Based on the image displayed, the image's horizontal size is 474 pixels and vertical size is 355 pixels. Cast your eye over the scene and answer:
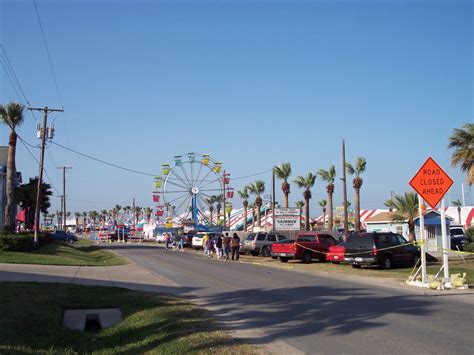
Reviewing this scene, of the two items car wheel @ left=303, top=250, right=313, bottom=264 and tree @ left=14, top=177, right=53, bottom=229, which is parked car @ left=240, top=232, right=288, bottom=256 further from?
tree @ left=14, top=177, right=53, bottom=229

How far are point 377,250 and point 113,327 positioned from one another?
15.9 meters

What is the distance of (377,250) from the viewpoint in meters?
23.4

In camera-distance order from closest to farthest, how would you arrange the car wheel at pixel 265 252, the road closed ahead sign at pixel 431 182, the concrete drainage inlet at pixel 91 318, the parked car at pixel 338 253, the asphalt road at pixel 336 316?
the asphalt road at pixel 336 316
the concrete drainage inlet at pixel 91 318
the road closed ahead sign at pixel 431 182
the parked car at pixel 338 253
the car wheel at pixel 265 252

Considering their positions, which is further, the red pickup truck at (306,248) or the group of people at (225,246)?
the group of people at (225,246)

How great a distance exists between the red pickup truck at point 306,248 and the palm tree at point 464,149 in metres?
7.85

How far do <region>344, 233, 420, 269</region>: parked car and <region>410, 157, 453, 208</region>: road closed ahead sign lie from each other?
7.19 metres

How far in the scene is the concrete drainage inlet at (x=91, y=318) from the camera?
33.2ft

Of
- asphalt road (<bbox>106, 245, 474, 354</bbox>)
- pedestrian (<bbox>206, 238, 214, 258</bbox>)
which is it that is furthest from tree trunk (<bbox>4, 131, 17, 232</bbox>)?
asphalt road (<bbox>106, 245, 474, 354</bbox>)

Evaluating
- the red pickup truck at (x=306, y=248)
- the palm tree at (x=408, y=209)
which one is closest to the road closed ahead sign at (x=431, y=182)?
the red pickup truck at (x=306, y=248)

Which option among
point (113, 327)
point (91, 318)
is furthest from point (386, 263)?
point (113, 327)

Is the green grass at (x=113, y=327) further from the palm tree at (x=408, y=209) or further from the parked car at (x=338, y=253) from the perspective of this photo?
the palm tree at (x=408, y=209)

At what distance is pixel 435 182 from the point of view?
54.7 feet

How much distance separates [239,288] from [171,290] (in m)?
2.07

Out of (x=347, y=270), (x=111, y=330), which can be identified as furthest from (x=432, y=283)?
(x=111, y=330)
